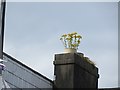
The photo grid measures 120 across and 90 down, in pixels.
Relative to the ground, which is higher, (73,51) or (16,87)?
(73,51)

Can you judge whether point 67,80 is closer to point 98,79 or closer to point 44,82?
point 44,82

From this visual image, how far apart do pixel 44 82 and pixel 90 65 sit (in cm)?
126

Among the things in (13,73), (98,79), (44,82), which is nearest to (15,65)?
(13,73)

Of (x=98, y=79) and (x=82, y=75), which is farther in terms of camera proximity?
(x=98, y=79)

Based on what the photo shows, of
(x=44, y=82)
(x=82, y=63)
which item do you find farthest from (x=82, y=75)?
(x=44, y=82)

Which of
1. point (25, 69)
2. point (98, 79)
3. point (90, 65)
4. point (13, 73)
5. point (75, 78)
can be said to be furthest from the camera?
point (98, 79)

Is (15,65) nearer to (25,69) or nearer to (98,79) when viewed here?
(25,69)

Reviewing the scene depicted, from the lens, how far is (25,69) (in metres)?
6.84

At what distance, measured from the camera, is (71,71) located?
744 cm

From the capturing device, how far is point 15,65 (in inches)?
257

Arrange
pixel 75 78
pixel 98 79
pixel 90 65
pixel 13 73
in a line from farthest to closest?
1. pixel 98 79
2. pixel 90 65
3. pixel 75 78
4. pixel 13 73

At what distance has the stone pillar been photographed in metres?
7.40

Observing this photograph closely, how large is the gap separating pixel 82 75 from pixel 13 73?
1897 mm

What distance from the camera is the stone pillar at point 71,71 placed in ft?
24.3
